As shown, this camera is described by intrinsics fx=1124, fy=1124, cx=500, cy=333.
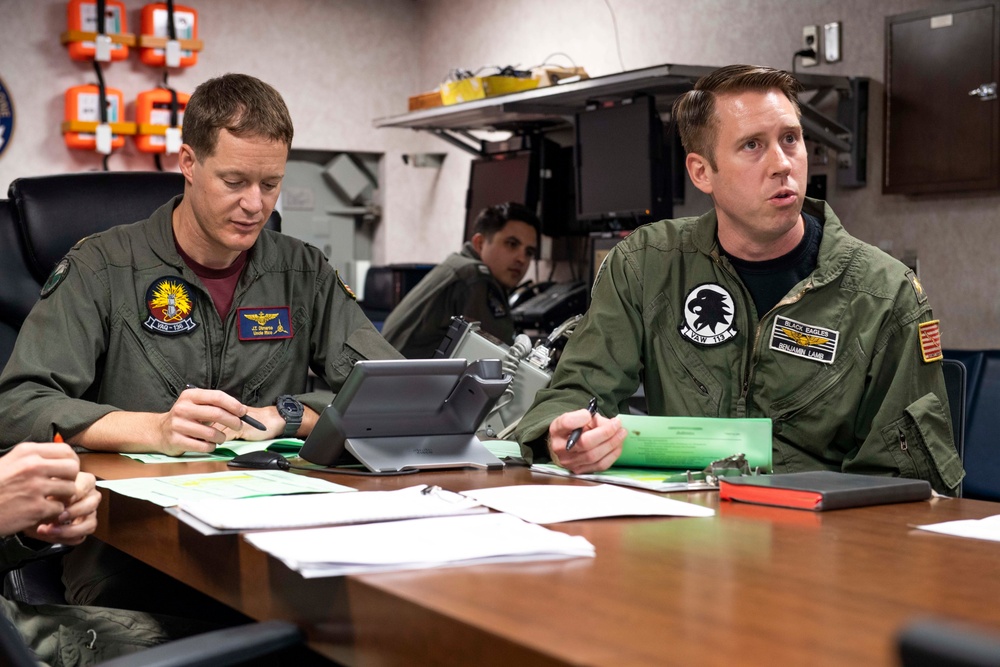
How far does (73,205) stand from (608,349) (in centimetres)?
116

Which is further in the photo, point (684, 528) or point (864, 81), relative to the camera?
point (864, 81)

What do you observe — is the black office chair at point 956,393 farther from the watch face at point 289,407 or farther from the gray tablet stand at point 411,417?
the watch face at point 289,407

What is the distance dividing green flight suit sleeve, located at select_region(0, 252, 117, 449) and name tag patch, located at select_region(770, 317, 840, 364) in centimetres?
107

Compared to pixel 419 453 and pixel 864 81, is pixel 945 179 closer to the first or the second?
pixel 864 81

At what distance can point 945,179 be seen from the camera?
412 cm

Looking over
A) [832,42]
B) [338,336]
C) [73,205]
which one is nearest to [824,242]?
[338,336]

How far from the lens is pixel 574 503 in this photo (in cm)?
126

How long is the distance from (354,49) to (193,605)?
6.14 m

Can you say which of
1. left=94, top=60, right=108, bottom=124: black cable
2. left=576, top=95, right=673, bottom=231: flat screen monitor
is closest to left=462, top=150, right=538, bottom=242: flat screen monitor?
left=576, top=95, right=673, bottom=231: flat screen monitor

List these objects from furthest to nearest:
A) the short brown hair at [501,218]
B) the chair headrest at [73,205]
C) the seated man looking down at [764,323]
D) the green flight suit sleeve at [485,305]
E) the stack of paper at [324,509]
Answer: the short brown hair at [501,218]
the green flight suit sleeve at [485,305]
the chair headrest at [73,205]
the seated man looking down at [764,323]
the stack of paper at [324,509]

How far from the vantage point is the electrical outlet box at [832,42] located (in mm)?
4566

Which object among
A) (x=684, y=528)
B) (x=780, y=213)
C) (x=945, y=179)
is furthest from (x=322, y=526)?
(x=945, y=179)

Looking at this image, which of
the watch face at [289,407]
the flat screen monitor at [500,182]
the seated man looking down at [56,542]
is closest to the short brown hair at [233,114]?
the watch face at [289,407]

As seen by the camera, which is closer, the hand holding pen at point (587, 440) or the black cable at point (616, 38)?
the hand holding pen at point (587, 440)
